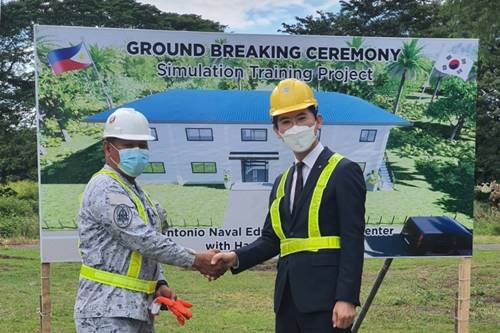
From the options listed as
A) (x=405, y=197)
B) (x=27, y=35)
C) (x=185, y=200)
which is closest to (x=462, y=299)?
(x=405, y=197)

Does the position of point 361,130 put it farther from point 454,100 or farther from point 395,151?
point 454,100

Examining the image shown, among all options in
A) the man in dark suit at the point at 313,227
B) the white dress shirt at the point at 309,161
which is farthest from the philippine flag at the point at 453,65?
the white dress shirt at the point at 309,161

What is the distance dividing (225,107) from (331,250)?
8.28 feet

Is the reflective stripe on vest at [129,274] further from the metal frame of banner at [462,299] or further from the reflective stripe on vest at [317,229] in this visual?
the metal frame of banner at [462,299]

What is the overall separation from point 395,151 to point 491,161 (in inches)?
761

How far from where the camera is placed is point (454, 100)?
616cm

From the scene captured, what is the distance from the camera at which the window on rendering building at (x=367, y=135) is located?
604cm

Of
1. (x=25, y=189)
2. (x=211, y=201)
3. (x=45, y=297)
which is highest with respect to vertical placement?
(x=211, y=201)

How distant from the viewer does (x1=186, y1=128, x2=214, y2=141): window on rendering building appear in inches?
228

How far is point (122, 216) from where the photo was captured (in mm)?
3453

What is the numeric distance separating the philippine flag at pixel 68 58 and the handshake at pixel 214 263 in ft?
7.18

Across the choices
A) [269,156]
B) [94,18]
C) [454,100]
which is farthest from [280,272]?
[94,18]

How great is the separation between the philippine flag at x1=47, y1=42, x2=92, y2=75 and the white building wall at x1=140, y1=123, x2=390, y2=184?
0.77m

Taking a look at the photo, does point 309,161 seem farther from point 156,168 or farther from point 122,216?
point 156,168
